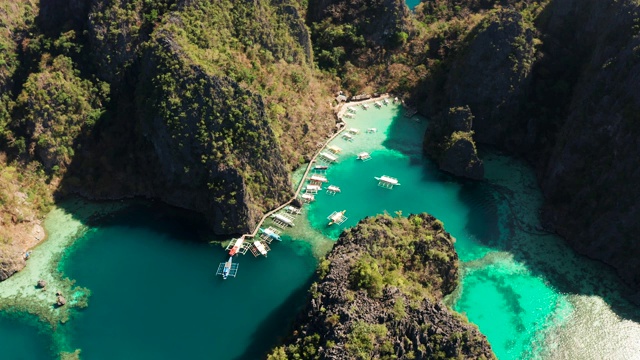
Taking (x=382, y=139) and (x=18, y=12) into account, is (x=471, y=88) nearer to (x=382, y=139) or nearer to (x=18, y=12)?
(x=382, y=139)

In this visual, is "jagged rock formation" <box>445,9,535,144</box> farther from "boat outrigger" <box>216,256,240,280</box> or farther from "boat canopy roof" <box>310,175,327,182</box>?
"boat outrigger" <box>216,256,240,280</box>

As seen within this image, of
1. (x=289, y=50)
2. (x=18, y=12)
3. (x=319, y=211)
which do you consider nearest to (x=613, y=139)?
(x=319, y=211)

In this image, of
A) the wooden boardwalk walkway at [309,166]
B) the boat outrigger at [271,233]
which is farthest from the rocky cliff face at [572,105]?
the boat outrigger at [271,233]

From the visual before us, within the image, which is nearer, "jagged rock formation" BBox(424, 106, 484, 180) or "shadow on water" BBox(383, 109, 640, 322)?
"shadow on water" BBox(383, 109, 640, 322)

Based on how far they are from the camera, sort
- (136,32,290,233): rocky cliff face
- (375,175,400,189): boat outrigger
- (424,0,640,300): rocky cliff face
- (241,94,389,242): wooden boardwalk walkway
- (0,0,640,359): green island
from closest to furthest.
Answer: (0,0,640,359): green island < (424,0,640,300): rocky cliff face < (136,32,290,233): rocky cliff face < (241,94,389,242): wooden boardwalk walkway < (375,175,400,189): boat outrigger

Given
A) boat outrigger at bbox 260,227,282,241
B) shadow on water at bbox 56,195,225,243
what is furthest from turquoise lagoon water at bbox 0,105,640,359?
boat outrigger at bbox 260,227,282,241

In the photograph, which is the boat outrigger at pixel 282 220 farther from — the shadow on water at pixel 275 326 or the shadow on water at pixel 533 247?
the shadow on water at pixel 533 247
